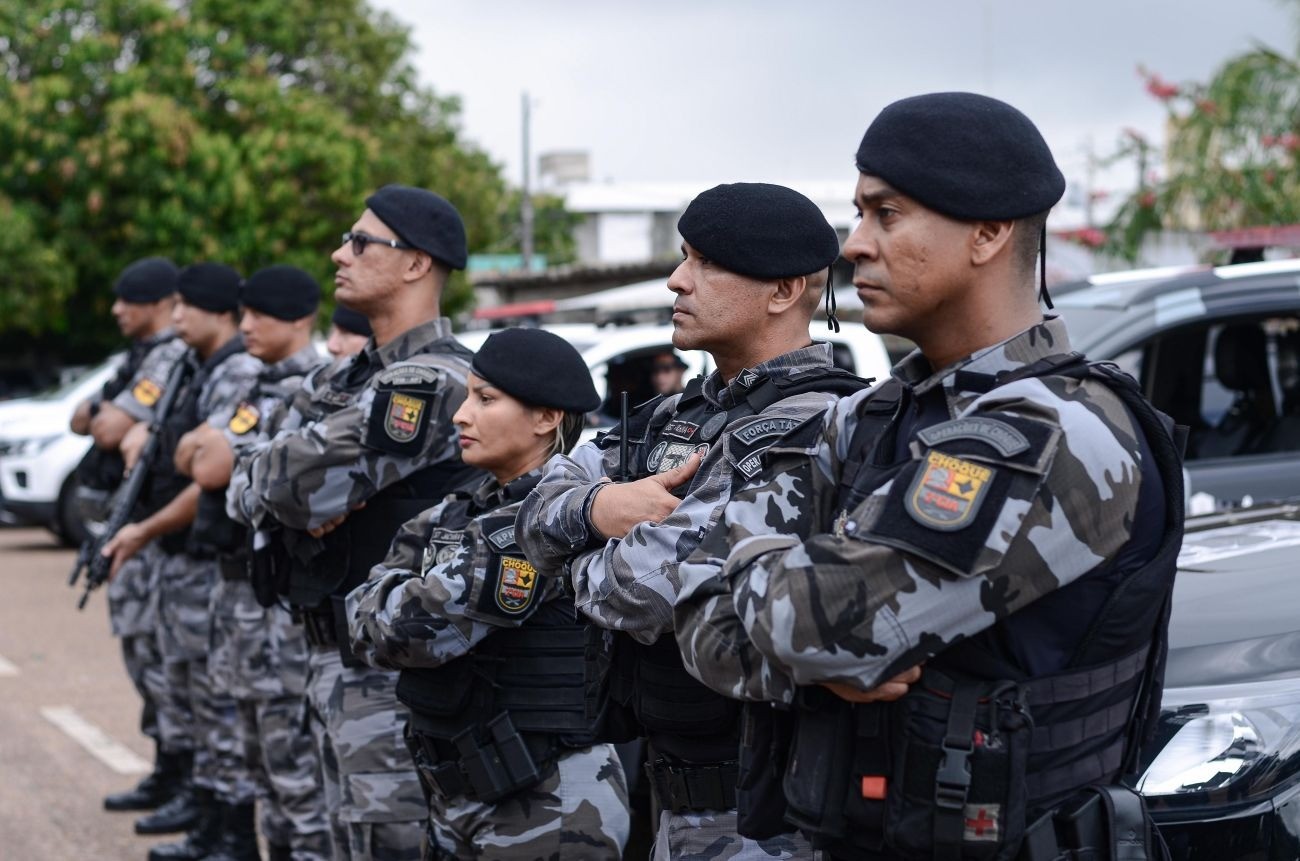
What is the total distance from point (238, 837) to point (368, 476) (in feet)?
7.35

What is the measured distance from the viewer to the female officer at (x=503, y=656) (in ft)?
11.4

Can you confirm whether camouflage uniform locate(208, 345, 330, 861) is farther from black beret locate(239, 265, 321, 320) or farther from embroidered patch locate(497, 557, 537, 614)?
embroidered patch locate(497, 557, 537, 614)

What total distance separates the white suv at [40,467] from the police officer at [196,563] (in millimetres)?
8139

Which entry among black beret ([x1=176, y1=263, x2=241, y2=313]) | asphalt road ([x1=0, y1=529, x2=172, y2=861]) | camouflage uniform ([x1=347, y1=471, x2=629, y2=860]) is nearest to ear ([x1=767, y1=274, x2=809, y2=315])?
camouflage uniform ([x1=347, y1=471, x2=629, y2=860])

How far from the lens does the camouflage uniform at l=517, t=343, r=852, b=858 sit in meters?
2.65

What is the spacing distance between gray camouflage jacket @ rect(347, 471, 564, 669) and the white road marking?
406cm

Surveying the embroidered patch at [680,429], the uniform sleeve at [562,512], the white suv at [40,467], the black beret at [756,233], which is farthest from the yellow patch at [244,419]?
the white suv at [40,467]

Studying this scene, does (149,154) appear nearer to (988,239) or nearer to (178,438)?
(178,438)

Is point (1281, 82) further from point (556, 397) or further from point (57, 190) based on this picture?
point (57, 190)

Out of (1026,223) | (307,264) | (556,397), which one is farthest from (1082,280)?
(307,264)

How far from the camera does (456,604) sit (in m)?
3.45

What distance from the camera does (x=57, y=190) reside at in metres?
23.9

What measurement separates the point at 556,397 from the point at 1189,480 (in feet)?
9.21

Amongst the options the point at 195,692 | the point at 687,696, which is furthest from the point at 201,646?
the point at 687,696
